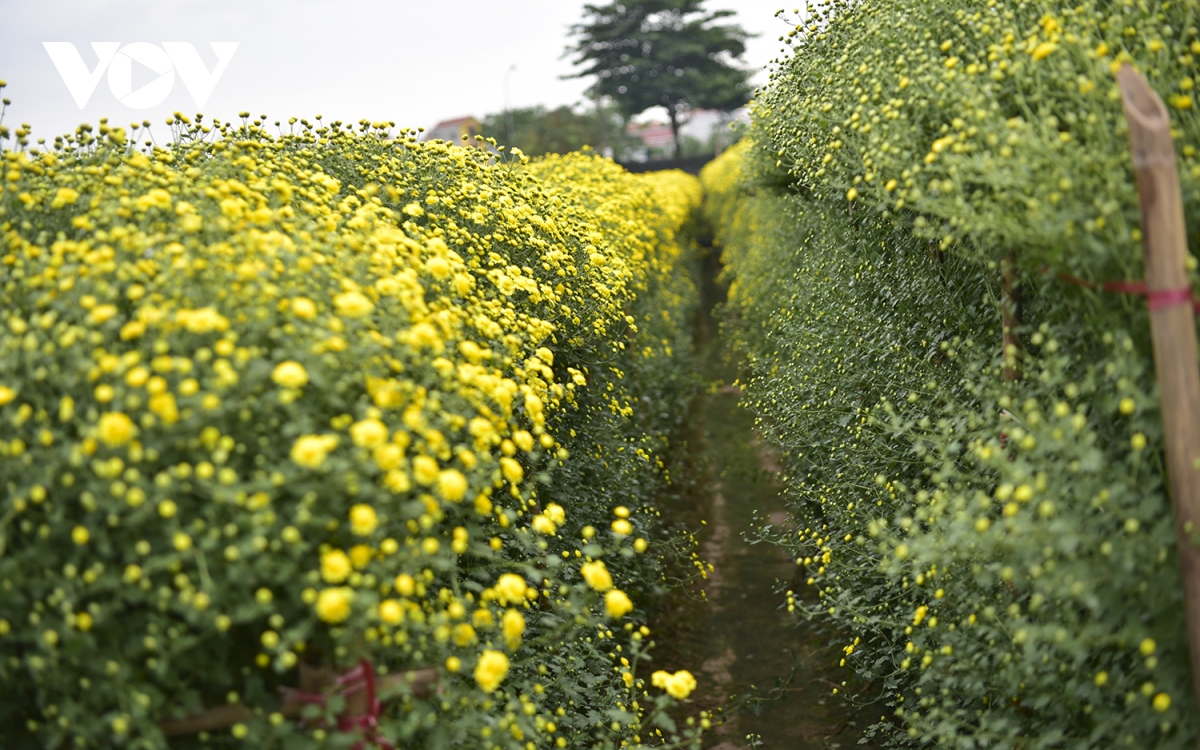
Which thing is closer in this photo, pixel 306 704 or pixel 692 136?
pixel 306 704

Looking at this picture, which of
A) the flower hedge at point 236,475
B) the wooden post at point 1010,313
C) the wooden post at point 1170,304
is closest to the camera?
the flower hedge at point 236,475

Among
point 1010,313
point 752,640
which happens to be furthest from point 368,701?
point 752,640

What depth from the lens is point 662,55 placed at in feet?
126

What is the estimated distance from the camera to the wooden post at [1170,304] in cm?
210

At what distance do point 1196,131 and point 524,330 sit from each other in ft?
8.04

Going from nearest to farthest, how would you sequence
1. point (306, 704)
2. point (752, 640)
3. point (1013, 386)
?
1. point (306, 704)
2. point (1013, 386)
3. point (752, 640)

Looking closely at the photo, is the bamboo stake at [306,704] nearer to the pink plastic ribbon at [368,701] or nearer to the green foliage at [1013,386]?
the pink plastic ribbon at [368,701]

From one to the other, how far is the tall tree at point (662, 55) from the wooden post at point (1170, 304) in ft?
126

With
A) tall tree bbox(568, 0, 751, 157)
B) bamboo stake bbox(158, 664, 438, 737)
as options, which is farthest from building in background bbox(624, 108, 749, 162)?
bamboo stake bbox(158, 664, 438, 737)

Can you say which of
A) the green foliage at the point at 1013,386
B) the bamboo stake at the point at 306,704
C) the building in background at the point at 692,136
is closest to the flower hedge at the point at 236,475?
the bamboo stake at the point at 306,704

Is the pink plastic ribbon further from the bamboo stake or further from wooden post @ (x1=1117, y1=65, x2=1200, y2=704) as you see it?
wooden post @ (x1=1117, y1=65, x2=1200, y2=704)

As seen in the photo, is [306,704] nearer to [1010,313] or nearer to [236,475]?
[236,475]

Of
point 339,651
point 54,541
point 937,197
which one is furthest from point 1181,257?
point 54,541

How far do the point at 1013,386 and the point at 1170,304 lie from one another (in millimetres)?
779
